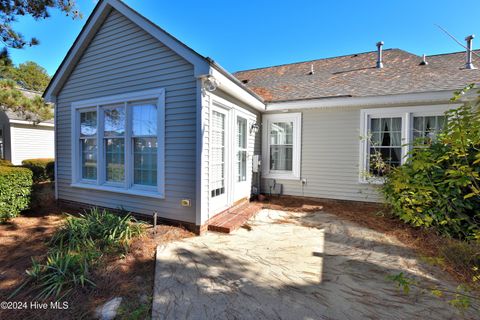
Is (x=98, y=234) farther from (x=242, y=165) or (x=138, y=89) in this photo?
(x=242, y=165)

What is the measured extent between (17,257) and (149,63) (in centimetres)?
390

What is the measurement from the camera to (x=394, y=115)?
5730 mm

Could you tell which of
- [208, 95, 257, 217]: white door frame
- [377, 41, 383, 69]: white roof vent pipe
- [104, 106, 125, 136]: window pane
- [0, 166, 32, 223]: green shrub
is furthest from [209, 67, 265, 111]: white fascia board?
[0, 166, 32, 223]: green shrub

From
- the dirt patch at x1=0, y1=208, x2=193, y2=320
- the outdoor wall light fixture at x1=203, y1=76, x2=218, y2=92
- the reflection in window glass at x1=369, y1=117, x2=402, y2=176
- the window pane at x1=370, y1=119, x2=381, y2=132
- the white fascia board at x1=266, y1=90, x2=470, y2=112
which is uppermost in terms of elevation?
the white fascia board at x1=266, y1=90, x2=470, y2=112

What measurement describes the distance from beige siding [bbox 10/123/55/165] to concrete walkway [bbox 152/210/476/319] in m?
13.9

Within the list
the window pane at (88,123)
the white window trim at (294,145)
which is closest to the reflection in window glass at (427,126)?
the white window trim at (294,145)

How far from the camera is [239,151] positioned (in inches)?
227

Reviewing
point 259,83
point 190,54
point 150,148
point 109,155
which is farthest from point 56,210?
point 259,83

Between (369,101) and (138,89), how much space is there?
214 inches

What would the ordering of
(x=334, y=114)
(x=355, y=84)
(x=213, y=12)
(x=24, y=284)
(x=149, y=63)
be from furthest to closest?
(x=213, y=12) < (x=355, y=84) < (x=334, y=114) < (x=149, y=63) < (x=24, y=284)

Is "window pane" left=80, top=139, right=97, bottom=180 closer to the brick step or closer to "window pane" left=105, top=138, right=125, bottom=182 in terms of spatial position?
"window pane" left=105, top=138, right=125, bottom=182

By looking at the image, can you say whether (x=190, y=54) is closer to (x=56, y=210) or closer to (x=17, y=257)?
(x=17, y=257)

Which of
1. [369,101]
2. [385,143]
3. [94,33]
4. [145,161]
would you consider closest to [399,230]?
[385,143]

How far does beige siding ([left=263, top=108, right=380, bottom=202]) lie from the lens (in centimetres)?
609
